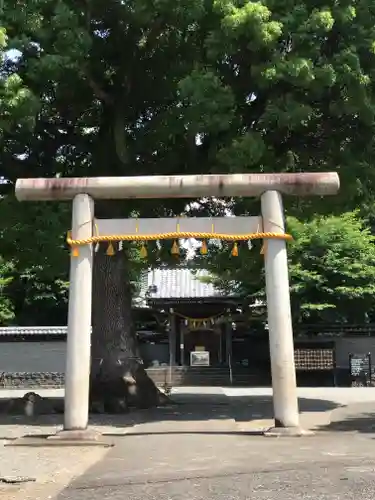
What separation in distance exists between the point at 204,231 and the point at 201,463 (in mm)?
4247

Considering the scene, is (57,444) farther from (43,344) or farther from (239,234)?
(43,344)

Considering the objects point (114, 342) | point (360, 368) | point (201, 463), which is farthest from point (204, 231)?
point (360, 368)

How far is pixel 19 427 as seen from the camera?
1220 cm

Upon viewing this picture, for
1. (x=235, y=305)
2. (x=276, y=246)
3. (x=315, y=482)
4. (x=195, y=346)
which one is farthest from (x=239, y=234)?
(x=195, y=346)

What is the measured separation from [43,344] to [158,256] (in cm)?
1530

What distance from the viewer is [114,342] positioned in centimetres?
1492

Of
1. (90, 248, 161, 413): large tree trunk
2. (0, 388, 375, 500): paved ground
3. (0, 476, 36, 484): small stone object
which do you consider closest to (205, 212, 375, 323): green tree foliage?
(90, 248, 161, 413): large tree trunk

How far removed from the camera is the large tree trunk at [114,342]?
14.7 metres

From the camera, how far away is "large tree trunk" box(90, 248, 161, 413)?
14688 millimetres

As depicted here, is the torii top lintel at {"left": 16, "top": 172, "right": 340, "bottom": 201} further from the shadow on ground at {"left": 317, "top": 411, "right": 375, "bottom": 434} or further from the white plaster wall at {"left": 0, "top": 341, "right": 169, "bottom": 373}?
the white plaster wall at {"left": 0, "top": 341, "right": 169, "bottom": 373}

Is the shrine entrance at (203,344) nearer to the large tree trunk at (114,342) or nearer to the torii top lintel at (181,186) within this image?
the large tree trunk at (114,342)

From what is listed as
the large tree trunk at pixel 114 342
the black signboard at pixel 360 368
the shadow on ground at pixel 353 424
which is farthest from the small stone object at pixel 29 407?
the black signboard at pixel 360 368

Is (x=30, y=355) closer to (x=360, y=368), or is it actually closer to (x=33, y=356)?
(x=33, y=356)

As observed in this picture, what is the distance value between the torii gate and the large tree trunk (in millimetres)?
3970
